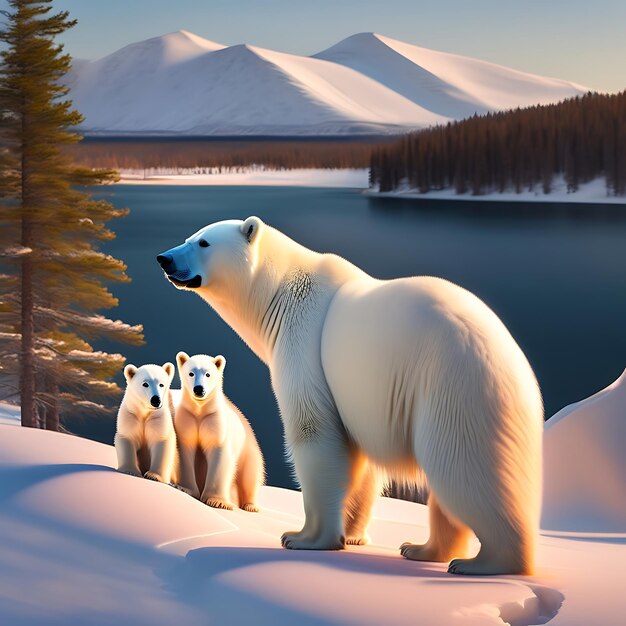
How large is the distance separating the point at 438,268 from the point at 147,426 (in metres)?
37.1

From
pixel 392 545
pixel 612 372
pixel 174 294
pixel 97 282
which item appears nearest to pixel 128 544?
pixel 392 545

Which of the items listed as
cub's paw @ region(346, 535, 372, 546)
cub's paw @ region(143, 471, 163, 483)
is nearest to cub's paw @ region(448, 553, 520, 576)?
cub's paw @ region(346, 535, 372, 546)

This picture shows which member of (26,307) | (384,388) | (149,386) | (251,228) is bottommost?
(26,307)

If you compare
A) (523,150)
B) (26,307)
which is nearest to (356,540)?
(26,307)

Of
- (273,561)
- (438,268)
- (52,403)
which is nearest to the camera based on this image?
(273,561)

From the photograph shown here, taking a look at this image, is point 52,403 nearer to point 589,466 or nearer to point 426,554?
point 589,466

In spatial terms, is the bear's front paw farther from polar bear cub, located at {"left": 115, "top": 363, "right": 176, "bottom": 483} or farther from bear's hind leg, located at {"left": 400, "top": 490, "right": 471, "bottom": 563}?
polar bear cub, located at {"left": 115, "top": 363, "right": 176, "bottom": 483}

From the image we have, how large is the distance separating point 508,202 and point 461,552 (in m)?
69.2

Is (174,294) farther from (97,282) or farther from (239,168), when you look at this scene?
(239,168)

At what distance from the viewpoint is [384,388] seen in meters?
3.68

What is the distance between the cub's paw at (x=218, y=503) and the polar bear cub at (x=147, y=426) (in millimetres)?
226

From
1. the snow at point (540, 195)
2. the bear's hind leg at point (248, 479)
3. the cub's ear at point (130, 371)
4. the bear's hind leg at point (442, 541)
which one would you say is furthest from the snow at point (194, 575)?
the snow at point (540, 195)

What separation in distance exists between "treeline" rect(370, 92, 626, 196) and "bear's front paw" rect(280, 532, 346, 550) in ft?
198

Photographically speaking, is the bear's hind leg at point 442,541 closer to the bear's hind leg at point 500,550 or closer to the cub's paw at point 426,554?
the cub's paw at point 426,554
